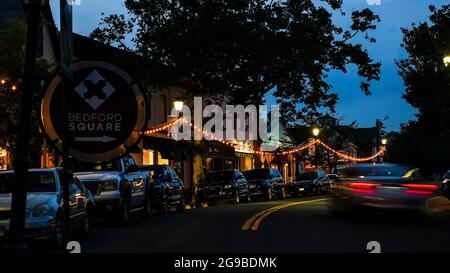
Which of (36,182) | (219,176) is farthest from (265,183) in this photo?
(36,182)

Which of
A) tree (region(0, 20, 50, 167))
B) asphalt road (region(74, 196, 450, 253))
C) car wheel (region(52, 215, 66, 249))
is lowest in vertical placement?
asphalt road (region(74, 196, 450, 253))

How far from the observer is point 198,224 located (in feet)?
53.9

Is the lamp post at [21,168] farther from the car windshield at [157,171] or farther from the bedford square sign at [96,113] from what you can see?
the car windshield at [157,171]

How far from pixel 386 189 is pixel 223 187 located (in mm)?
17393

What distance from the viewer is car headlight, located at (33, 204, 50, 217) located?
38.3ft

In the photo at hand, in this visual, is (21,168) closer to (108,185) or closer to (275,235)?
(275,235)

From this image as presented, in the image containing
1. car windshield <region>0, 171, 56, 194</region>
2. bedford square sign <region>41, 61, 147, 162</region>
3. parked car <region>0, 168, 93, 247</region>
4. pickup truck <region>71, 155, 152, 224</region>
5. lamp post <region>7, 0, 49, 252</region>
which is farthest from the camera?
pickup truck <region>71, 155, 152, 224</region>

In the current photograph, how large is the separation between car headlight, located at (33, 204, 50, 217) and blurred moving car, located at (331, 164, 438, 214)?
7.93m

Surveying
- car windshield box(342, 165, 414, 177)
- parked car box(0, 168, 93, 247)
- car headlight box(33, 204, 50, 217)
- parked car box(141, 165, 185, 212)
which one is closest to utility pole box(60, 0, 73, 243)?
parked car box(0, 168, 93, 247)

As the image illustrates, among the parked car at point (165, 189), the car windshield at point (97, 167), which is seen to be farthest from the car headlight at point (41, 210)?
the parked car at point (165, 189)

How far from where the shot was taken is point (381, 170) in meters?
16.9

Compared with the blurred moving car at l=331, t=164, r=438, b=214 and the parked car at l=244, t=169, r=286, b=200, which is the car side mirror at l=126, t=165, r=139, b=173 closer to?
the blurred moving car at l=331, t=164, r=438, b=214
